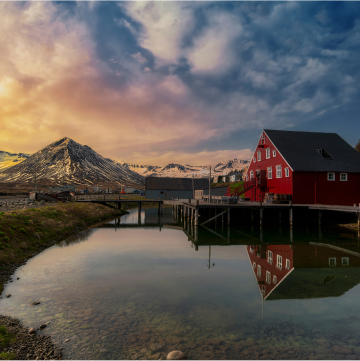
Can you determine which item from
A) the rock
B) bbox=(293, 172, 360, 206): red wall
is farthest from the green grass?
bbox=(293, 172, 360, 206): red wall

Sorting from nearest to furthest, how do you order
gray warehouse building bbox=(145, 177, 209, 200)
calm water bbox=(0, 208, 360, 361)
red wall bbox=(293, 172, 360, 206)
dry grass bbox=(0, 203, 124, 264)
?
Answer: calm water bbox=(0, 208, 360, 361) < dry grass bbox=(0, 203, 124, 264) < red wall bbox=(293, 172, 360, 206) < gray warehouse building bbox=(145, 177, 209, 200)

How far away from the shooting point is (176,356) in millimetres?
6957

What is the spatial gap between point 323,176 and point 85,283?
34352mm

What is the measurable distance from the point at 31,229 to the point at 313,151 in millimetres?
38139

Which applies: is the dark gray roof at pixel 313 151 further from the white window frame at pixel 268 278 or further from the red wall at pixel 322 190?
the white window frame at pixel 268 278

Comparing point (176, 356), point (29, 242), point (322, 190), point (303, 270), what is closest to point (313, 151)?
point (322, 190)

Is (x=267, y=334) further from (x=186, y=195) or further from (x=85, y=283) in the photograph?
(x=186, y=195)

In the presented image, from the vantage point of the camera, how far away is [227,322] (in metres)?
8.97

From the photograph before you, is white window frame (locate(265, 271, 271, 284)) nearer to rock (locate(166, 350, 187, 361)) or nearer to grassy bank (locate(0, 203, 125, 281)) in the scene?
rock (locate(166, 350, 187, 361))

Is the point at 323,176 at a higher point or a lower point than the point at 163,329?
higher

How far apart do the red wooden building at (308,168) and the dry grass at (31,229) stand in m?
27.8

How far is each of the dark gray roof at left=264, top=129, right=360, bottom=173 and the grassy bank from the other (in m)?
29.4

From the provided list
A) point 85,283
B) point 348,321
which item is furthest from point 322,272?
point 85,283

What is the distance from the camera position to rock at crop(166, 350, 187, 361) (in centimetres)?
691
